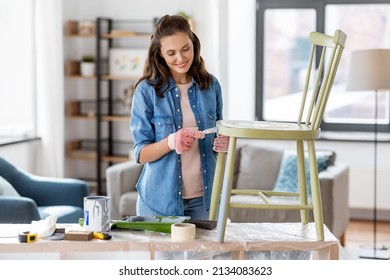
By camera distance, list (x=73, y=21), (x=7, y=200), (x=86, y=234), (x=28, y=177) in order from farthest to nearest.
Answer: (x=73, y=21) → (x=28, y=177) → (x=7, y=200) → (x=86, y=234)

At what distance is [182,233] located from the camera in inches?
71.6

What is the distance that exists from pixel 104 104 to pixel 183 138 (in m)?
3.99

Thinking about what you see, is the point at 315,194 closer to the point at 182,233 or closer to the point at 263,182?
the point at 182,233

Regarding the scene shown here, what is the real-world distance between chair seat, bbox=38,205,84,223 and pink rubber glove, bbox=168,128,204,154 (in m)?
1.77

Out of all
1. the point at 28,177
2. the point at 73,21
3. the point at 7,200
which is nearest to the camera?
the point at 7,200

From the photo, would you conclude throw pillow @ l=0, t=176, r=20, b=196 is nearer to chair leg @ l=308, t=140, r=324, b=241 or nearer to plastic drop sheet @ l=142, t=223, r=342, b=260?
plastic drop sheet @ l=142, t=223, r=342, b=260

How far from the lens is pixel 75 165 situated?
19.4ft

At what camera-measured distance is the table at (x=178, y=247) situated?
1.80 metres

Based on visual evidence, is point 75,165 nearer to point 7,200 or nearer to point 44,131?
point 44,131

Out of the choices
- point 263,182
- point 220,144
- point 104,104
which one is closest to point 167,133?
point 220,144

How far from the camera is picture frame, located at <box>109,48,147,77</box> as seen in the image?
5.59 metres

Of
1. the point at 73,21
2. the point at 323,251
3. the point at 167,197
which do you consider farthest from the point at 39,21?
the point at 323,251

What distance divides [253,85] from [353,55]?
149 cm

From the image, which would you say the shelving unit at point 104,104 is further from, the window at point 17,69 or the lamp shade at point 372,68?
the lamp shade at point 372,68
